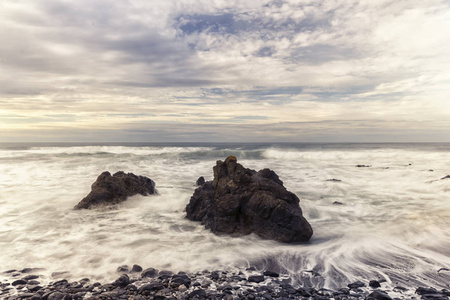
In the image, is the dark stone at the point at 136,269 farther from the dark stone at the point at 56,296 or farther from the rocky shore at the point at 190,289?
the dark stone at the point at 56,296

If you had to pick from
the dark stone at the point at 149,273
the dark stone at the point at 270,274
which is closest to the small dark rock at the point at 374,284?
the dark stone at the point at 270,274

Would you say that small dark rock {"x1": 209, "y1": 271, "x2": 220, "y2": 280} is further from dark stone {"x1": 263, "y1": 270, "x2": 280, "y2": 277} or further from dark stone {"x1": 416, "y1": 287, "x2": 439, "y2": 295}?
dark stone {"x1": 416, "y1": 287, "x2": 439, "y2": 295}

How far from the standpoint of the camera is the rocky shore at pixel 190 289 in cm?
469

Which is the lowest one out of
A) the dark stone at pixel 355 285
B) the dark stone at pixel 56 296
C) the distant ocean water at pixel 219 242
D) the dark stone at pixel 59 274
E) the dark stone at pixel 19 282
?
the distant ocean water at pixel 219 242

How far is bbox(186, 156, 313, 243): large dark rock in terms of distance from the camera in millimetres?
7590

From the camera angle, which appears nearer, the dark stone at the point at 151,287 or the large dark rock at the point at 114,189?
the dark stone at the point at 151,287

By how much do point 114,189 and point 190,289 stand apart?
802cm

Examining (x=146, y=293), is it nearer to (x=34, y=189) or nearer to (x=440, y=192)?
(x=34, y=189)

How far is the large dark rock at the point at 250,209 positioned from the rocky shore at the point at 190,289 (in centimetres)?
213

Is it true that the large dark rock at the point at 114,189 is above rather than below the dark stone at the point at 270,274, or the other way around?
above

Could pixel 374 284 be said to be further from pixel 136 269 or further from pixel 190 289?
pixel 136 269

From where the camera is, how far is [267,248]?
7.04m

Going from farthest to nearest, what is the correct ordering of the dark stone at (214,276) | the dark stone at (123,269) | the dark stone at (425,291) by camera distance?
the dark stone at (123,269) < the dark stone at (214,276) < the dark stone at (425,291)

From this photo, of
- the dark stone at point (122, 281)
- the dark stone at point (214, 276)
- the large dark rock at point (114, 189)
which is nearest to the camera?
the dark stone at point (122, 281)
